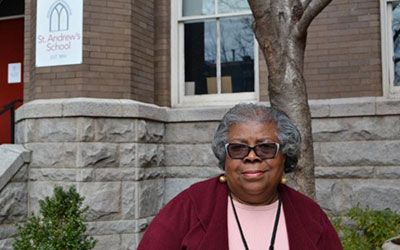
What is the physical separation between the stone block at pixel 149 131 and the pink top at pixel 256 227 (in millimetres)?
3672

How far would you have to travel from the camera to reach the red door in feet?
28.3

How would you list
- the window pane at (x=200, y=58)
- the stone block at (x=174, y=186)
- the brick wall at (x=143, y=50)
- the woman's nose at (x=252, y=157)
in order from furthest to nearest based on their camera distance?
the window pane at (x=200, y=58)
the stone block at (x=174, y=186)
the brick wall at (x=143, y=50)
the woman's nose at (x=252, y=157)

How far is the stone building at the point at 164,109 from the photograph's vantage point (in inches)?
219

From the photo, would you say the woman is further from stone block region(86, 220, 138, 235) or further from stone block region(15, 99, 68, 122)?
stone block region(15, 99, 68, 122)

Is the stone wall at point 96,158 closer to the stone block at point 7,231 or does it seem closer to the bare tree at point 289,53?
the stone block at point 7,231

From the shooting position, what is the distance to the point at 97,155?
5559mm

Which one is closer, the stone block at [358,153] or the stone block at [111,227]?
the stone block at [111,227]

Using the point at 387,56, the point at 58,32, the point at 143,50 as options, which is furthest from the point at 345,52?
the point at 58,32

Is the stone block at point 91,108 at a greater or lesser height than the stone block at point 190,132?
greater

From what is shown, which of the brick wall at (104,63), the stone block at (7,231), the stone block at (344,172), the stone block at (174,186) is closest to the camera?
the stone block at (7,231)

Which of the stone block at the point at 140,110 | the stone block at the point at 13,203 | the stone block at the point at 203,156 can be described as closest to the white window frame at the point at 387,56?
the stone block at the point at 203,156

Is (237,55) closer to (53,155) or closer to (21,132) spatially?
(53,155)

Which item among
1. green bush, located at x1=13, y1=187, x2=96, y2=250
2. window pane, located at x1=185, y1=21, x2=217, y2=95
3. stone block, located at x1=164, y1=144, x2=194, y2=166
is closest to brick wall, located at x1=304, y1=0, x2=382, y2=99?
window pane, located at x1=185, y1=21, x2=217, y2=95

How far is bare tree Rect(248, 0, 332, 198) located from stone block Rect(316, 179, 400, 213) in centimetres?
223
